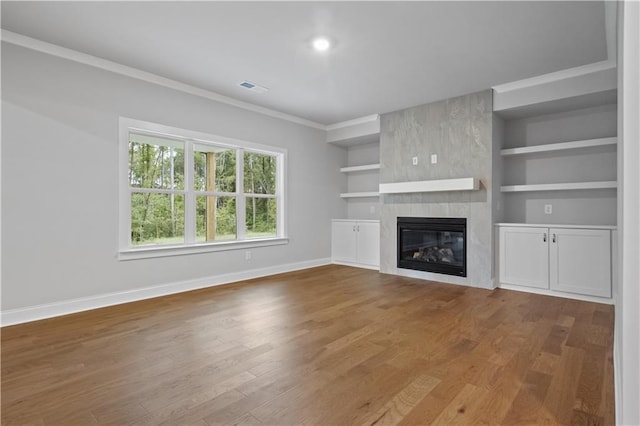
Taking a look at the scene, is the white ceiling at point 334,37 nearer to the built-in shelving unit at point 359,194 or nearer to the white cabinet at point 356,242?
the built-in shelving unit at point 359,194

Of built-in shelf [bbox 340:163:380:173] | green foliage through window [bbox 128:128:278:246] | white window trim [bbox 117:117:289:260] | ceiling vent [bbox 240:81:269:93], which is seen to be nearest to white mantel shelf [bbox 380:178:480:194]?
built-in shelf [bbox 340:163:380:173]

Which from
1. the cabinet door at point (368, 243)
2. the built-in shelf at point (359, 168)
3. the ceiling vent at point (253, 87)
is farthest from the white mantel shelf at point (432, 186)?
the ceiling vent at point (253, 87)

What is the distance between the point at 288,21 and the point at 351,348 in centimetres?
273

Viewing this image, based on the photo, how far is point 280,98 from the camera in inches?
191

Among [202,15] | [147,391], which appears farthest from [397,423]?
[202,15]

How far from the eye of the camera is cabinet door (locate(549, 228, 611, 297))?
379cm

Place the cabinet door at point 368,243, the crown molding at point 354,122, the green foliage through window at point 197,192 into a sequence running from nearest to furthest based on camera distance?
the green foliage through window at point 197,192, the crown molding at point 354,122, the cabinet door at point 368,243

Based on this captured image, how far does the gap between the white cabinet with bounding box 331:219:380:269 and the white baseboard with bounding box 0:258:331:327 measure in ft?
4.78

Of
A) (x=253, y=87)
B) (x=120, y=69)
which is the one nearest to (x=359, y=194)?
(x=253, y=87)

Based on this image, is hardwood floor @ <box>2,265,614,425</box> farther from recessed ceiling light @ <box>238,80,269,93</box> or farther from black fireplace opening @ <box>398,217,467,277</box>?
recessed ceiling light @ <box>238,80,269,93</box>

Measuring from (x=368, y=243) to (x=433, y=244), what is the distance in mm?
1308

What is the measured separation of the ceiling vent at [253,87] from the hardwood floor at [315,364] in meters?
2.69

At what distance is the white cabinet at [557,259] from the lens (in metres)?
3.81

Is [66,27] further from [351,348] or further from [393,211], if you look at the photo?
[393,211]
